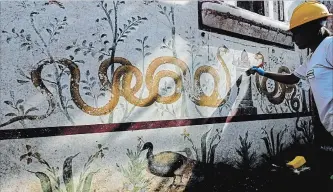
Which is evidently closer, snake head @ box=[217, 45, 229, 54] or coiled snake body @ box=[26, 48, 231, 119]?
coiled snake body @ box=[26, 48, 231, 119]

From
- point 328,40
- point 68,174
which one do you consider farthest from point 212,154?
point 328,40

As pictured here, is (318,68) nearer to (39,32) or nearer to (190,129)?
(190,129)

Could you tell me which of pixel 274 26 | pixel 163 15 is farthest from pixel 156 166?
pixel 274 26

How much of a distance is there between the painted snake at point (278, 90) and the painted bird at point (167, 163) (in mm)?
1648

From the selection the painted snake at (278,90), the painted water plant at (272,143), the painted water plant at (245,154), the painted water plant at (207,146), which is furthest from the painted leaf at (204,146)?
the painted snake at (278,90)

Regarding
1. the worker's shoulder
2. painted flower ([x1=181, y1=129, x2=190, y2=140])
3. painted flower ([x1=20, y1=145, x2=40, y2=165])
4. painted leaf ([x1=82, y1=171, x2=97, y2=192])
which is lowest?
painted leaf ([x1=82, y1=171, x2=97, y2=192])

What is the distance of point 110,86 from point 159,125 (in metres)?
0.66

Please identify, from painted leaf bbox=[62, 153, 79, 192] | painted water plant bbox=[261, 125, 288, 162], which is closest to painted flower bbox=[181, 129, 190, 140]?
painted leaf bbox=[62, 153, 79, 192]

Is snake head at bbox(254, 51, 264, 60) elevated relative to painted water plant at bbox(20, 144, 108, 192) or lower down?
elevated

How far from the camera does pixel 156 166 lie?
3326 mm

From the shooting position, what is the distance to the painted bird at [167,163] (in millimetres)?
3289

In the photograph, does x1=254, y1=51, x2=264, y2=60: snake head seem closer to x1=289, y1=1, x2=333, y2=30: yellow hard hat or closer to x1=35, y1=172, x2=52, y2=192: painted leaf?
x1=289, y1=1, x2=333, y2=30: yellow hard hat

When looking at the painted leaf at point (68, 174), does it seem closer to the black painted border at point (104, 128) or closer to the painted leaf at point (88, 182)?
the painted leaf at point (88, 182)

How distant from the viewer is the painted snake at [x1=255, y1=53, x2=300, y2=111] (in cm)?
458
